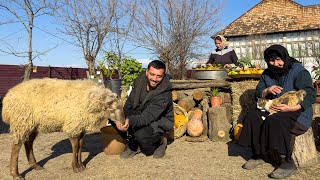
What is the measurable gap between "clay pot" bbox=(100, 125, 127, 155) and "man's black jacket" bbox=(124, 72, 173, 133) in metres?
0.49

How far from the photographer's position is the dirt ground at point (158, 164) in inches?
163

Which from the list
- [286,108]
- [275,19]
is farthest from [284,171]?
[275,19]

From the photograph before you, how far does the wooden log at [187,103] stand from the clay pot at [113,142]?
2411mm

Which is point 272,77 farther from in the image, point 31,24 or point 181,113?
point 31,24

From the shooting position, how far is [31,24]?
11.8m

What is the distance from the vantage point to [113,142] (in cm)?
521

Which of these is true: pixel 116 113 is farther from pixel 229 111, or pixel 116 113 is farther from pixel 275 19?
pixel 275 19

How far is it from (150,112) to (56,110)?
4.87ft

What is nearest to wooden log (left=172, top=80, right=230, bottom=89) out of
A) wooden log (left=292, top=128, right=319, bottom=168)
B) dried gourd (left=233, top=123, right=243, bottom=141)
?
dried gourd (left=233, top=123, right=243, bottom=141)

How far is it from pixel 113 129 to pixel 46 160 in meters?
1.27

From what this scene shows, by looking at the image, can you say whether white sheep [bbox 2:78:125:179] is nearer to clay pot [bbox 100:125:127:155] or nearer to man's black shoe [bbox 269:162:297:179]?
clay pot [bbox 100:125:127:155]

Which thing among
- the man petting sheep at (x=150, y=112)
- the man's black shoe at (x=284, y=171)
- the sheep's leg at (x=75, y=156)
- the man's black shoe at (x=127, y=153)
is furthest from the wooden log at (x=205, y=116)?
the sheep's leg at (x=75, y=156)

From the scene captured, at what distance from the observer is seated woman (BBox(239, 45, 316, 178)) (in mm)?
3883

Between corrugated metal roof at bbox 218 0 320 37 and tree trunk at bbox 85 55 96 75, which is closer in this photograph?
tree trunk at bbox 85 55 96 75
